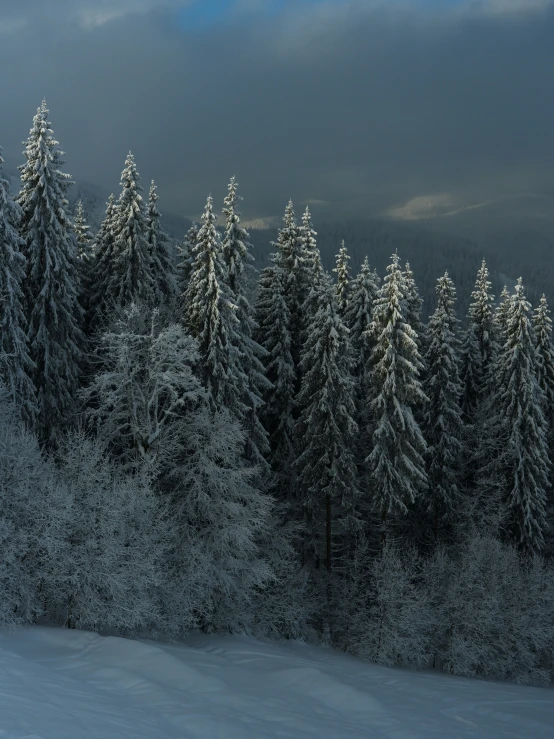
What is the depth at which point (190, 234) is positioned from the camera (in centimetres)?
3688

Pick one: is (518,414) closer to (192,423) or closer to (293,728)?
(192,423)

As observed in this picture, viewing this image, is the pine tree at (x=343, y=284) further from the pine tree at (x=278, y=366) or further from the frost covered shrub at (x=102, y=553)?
the frost covered shrub at (x=102, y=553)

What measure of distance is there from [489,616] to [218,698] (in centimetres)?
1784

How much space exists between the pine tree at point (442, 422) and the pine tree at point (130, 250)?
1772 centimetres

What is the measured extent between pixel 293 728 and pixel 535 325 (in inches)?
1386

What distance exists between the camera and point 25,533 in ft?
60.2

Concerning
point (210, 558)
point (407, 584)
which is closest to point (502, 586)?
point (407, 584)

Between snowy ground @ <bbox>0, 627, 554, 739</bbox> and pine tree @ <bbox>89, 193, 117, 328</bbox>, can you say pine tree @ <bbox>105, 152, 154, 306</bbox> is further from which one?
snowy ground @ <bbox>0, 627, 554, 739</bbox>

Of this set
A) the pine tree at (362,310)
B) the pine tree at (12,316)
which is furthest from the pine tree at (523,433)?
the pine tree at (12,316)

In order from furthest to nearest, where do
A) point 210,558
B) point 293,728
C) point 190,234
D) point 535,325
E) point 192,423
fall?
1. point 535,325
2. point 190,234
3. point 192,423
4. point 210,558
5. point 293,728

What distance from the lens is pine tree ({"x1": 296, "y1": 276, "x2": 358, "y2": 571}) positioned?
33.4 meters

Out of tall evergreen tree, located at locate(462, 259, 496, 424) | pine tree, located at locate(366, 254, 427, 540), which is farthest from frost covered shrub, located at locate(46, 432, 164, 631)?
tall evergreen tree, located at locate(462, 259, 496, 424)

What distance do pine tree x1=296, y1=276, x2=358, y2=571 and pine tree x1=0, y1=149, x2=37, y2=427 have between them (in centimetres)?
1405

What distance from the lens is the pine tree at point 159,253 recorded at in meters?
38.4
